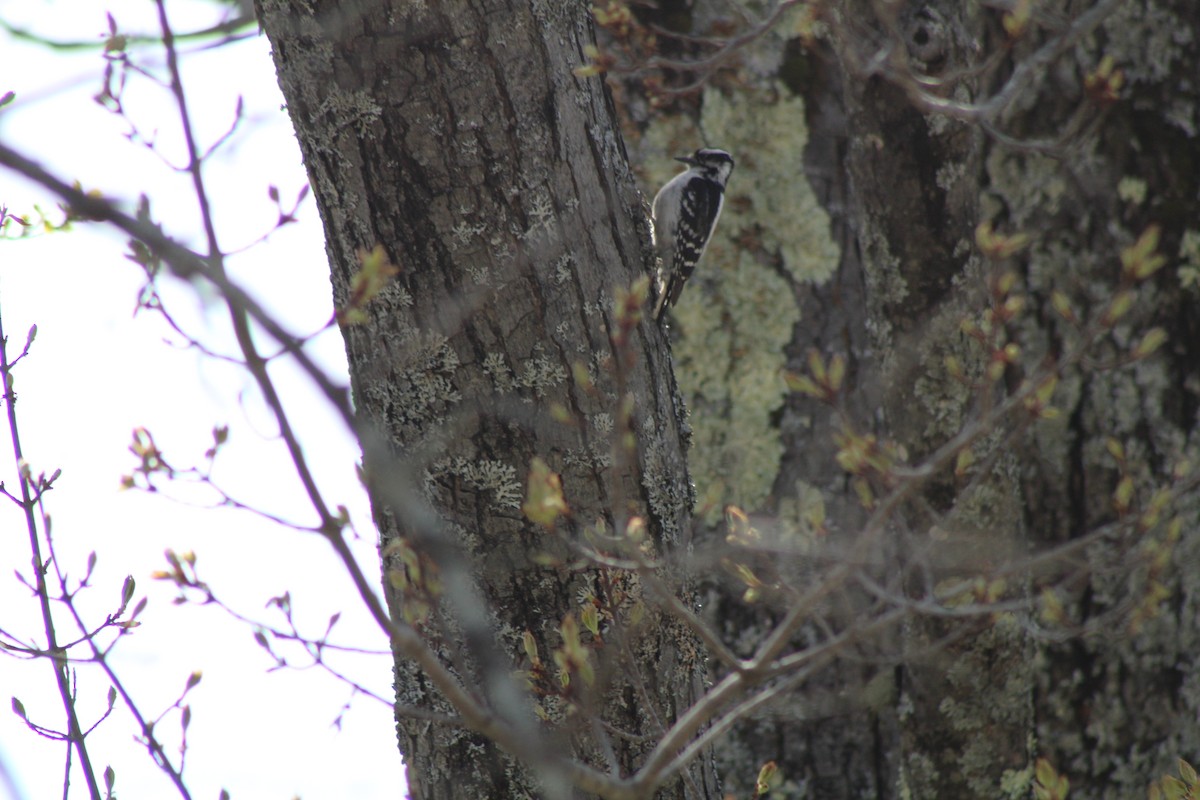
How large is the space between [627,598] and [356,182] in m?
1.09

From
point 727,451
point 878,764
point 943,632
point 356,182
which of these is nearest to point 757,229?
point 727,451

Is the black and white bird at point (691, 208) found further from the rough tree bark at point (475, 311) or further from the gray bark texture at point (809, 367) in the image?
the rough tree bark at point (475, 311)

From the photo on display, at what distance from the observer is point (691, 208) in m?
4.97

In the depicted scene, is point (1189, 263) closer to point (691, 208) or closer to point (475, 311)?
point (691, 208)

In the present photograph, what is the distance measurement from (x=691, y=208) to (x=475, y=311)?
2.87 metres

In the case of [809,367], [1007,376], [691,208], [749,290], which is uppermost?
[691,208]

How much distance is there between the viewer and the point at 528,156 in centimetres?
231

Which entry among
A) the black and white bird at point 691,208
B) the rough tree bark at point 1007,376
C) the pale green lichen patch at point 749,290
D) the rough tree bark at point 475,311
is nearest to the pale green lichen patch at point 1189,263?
the rough tree bark at point 1007,376

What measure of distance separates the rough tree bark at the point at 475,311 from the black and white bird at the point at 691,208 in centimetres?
207

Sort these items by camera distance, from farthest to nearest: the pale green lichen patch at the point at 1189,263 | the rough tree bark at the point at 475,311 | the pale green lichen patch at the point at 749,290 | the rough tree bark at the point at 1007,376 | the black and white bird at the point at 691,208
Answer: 1. the black and white bird at the point at 691,208
2. the pale green lichen patch at the point at 749,290
3. the pale green lichen patch at the point at 1189,263
4. the rough tree bark at the point at 1007,376
5. the rough tree bark at the point at 475,311

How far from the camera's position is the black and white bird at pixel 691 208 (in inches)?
181

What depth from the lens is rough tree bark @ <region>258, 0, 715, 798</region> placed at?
7.45ft

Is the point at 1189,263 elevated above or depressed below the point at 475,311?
above

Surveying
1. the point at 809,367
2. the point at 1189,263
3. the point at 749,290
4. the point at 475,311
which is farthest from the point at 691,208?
the point at 475,311
